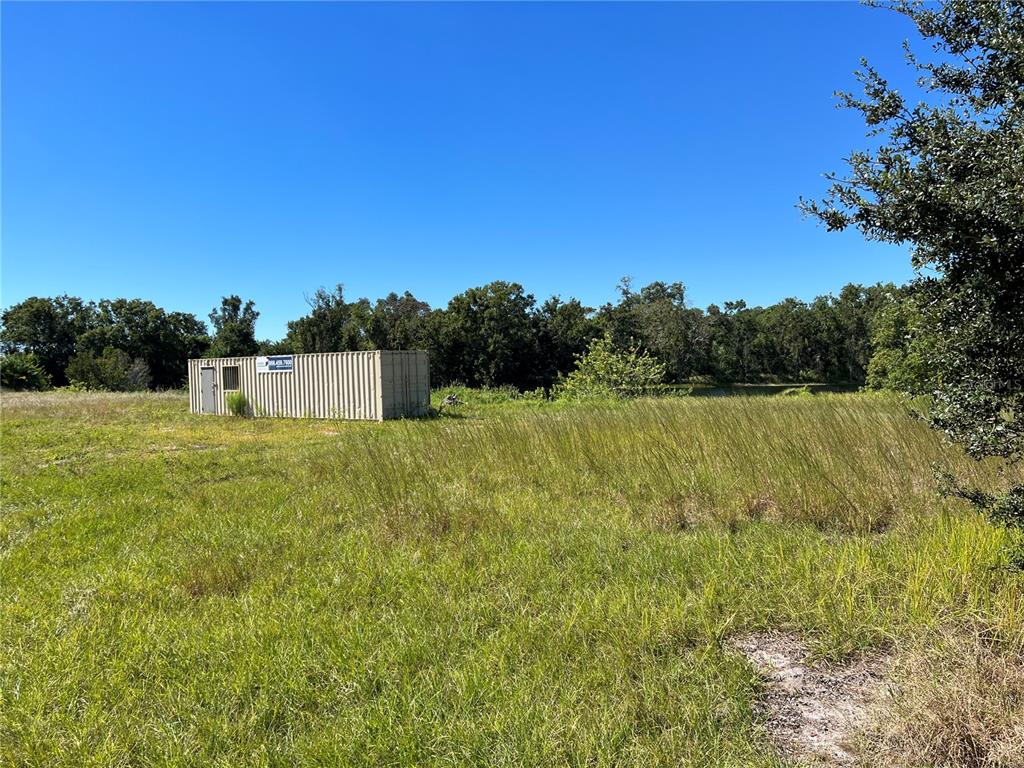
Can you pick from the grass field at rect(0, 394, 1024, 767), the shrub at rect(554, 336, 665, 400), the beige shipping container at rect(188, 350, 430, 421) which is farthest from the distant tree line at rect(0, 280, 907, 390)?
the grass field at rect(0, 394, 1024, 767)

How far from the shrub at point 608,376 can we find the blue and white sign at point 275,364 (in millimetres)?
10200

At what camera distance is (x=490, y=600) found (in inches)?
121

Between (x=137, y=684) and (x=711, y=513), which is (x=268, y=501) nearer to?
(x=137, y=684)

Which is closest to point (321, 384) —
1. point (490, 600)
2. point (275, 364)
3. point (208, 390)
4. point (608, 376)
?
point (275, 364)

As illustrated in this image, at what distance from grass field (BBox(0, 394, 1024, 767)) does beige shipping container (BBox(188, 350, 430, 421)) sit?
10984 mm

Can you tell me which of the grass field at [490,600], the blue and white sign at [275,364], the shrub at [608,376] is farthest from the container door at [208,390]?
the grass field at [490,600]

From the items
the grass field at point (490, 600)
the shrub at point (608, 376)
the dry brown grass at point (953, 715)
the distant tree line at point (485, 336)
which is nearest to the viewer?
the dry brown grass at point (953, 715)

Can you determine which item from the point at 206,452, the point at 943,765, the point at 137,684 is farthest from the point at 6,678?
the point at 206,452

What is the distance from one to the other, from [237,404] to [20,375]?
29.7 meters

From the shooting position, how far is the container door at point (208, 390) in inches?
808

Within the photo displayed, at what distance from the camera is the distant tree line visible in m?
47.3

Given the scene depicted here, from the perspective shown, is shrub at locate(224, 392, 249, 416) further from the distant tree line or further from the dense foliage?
the distant tree line

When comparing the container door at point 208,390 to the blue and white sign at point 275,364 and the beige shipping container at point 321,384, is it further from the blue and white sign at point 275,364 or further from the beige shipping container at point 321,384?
the blue and white sign at point 275,364

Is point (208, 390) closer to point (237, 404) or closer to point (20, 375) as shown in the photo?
point (237, 404)
